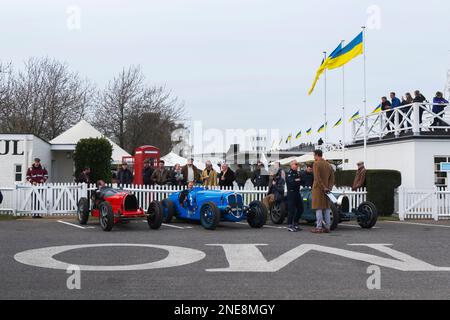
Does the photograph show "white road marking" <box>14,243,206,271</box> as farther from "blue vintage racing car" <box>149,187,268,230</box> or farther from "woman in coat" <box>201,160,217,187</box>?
"woman in coat" <box>201,160,217,187</box>

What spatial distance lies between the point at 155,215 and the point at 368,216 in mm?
5644

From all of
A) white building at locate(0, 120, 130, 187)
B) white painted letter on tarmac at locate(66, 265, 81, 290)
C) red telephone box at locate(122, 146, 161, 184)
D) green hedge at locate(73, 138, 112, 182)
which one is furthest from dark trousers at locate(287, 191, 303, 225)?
red telephone box at locate(122, 146, 161, 184)

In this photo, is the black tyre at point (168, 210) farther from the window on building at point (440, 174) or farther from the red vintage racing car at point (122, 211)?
the window on building at point (440, 174)

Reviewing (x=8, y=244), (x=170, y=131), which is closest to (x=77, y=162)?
(x=8, y=244)

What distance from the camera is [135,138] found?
139 feet

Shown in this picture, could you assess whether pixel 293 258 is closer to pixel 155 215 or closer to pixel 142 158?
pixel 155 215

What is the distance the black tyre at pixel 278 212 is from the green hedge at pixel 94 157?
9.02m

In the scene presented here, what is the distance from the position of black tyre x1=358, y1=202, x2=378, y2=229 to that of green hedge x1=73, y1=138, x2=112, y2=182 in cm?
1155

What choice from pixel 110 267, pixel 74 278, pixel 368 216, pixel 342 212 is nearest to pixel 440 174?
pixel 368 216

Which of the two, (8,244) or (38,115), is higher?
(38,115)

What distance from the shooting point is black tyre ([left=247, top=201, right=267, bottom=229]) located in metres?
14.0

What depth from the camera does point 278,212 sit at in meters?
15.7
